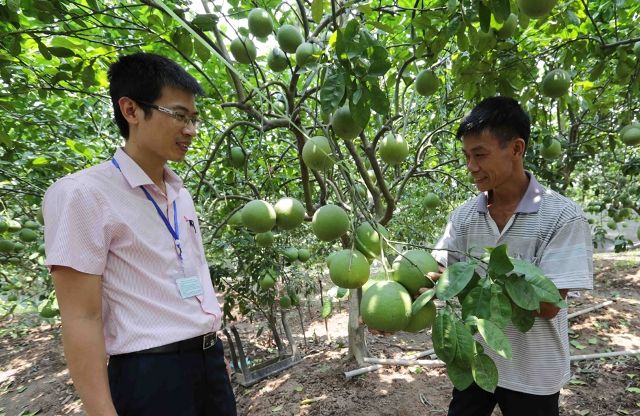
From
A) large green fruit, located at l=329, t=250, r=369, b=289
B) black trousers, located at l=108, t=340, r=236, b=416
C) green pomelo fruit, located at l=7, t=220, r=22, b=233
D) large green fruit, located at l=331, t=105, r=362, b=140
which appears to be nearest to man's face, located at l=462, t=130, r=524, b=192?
large green fruit, located at l=331, t=105, r=362, b=140

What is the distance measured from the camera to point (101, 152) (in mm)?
3934

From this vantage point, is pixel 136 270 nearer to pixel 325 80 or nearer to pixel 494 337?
pixel 325 80

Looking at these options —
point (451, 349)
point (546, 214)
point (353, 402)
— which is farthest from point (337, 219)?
point (353, 402)

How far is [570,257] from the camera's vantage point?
1.45m

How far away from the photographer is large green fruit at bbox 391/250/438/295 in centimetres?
118

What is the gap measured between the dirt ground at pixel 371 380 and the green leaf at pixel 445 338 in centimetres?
268

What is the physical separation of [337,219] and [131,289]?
0.77m

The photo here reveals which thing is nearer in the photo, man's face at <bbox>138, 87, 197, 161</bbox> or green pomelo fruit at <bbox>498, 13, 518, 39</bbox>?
man's face at <bbox>138, 87, 197, 161</bbox>

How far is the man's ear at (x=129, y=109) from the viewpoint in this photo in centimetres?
141

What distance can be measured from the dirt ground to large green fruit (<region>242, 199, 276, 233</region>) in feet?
7.16

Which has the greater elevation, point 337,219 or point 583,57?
point 583,57

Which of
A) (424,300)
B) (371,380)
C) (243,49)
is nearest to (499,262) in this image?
(424,300)

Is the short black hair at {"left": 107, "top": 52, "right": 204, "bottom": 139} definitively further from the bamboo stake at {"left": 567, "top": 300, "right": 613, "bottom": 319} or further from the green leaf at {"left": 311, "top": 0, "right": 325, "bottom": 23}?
the bamboo stake at {"left": 567, "top": 300, "right": 613, "bottom": 319}

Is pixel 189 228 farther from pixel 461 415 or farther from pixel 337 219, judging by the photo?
pixel 461 415
